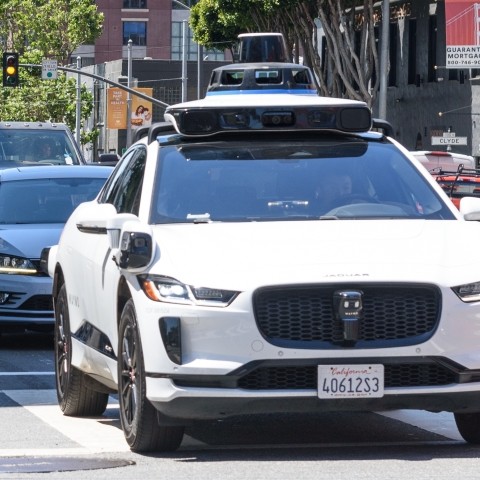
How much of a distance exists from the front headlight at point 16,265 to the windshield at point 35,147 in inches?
364

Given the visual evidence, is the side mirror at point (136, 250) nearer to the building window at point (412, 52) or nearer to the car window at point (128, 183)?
the car window at point (128, 183)

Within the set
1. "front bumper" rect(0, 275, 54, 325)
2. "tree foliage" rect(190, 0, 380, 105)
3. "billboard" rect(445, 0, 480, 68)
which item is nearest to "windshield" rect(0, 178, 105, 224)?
"front bumper" rect(0, 275, 54, 325)

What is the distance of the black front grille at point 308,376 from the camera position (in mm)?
7852

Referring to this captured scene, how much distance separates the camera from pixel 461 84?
51.4 meters

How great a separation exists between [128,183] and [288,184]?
1.12 m

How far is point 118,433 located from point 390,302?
215 cm

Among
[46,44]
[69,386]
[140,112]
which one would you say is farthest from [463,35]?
[46,44]

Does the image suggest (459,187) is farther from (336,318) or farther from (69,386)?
(336,318)

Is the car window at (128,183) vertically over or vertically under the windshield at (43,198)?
over

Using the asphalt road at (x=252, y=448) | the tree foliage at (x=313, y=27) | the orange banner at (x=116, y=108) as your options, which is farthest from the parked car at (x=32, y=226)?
the orange banner at (x=116, y=108)

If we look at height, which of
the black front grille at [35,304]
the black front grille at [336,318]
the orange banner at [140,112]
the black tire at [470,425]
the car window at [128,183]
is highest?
the orange banner at [140,112]

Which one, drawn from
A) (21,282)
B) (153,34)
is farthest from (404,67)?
(153,34)

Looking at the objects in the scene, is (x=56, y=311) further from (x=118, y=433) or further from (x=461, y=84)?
(x=461, y=84)

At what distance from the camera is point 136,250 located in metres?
8.08
